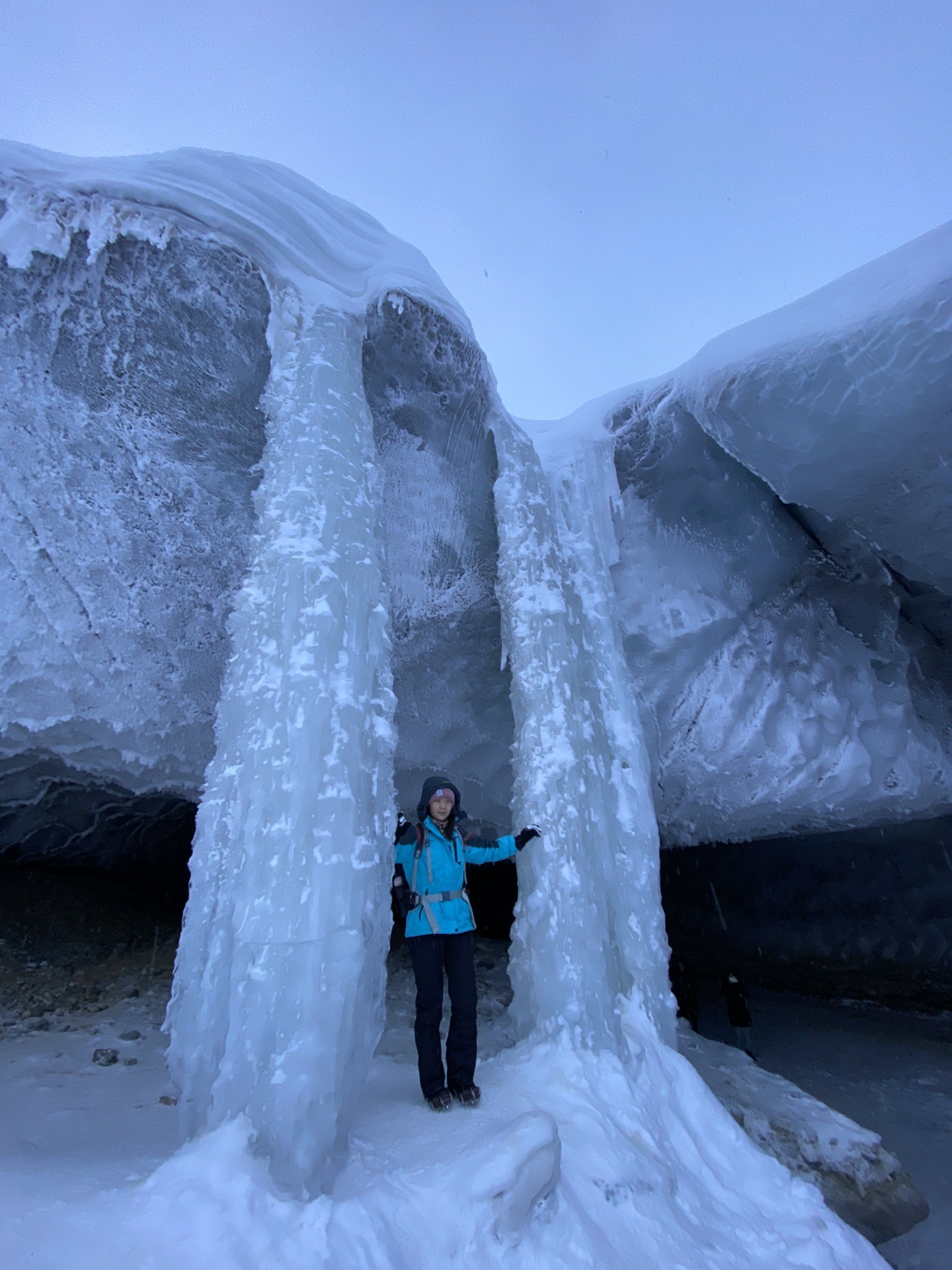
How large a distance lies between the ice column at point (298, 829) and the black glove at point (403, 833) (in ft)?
0.24

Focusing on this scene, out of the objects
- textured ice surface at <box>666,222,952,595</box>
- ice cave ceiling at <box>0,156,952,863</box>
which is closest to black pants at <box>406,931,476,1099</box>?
ice cave ceiling at <box>0,156,952,863</box>

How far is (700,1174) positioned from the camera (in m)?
2.62

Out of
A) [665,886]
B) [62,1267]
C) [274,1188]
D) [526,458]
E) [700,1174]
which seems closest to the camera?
[62,1267]

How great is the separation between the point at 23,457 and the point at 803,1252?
5.67 m

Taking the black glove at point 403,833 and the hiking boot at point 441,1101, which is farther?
the black glove at point 403,833

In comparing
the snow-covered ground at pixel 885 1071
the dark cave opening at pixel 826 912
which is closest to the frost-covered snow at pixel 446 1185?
the snow-covered ground at pixel 885 1071

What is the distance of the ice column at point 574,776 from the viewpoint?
126 inches

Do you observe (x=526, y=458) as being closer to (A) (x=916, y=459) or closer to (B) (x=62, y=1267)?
(A) (x=916, y=459)

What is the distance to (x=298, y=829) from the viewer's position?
2506mm

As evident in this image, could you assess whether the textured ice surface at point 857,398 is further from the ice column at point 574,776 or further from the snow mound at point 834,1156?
the snow mound at point 834,1156

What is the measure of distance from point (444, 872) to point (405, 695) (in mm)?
3174

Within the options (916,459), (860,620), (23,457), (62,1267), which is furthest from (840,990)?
(23,457)

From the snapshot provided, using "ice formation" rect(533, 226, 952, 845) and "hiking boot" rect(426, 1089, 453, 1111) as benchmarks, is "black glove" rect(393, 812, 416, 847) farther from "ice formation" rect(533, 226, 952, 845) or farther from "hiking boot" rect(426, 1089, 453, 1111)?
"ice formation" rect(533, 226, 952, 845)

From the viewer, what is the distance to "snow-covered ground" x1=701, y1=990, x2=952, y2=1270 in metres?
3.57
